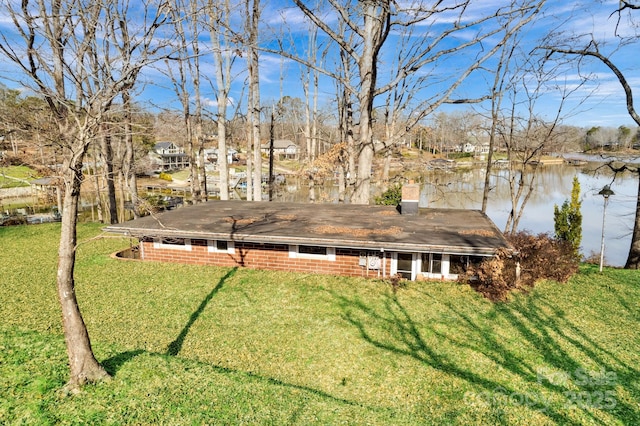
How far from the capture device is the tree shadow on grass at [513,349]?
6.07 meters

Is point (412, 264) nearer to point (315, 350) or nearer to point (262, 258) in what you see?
point (315, 350)

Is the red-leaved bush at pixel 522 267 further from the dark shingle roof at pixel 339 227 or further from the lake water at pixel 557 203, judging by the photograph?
the lake water at pixel 557 203

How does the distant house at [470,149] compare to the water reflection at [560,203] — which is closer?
the water reflection at [560,203]

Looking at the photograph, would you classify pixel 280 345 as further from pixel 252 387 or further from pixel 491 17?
pixel 491 17

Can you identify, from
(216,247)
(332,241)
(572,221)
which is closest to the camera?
(332,241)

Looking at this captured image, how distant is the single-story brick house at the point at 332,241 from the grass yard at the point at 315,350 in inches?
23.9

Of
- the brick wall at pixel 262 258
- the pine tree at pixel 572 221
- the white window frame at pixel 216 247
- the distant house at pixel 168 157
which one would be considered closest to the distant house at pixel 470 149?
the pine tree at pixel 572 221

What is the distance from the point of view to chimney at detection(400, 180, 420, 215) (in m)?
13.9

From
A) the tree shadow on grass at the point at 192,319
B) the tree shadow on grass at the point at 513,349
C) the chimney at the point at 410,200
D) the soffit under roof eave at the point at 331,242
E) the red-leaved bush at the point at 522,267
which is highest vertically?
the chimney at the point at 410,200

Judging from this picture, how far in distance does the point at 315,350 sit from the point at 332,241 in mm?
3540

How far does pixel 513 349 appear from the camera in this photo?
7.64 metres

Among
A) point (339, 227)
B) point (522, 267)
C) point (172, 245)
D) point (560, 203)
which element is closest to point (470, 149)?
point (560, 203)

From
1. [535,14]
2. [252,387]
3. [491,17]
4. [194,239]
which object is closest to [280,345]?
[252,387]

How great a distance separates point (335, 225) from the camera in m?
12.0
